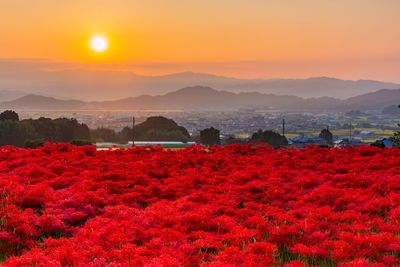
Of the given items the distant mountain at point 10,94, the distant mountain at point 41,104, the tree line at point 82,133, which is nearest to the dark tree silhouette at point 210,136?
the tree line at point 82,133

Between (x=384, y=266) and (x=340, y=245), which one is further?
(x=340, y=245)

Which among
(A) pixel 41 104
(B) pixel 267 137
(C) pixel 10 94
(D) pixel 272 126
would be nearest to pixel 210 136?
(B) pixel 267 137

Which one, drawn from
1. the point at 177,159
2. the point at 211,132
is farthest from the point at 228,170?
the point at 211,132

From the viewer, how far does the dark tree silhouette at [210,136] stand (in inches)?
1975

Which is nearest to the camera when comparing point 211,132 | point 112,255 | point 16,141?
point 112,255

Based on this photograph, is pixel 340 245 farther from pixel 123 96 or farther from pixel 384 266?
pixel 123 96

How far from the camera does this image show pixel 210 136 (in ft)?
166

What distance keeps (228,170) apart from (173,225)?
6.58 meters

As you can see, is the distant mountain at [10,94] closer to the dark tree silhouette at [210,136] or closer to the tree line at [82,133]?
the tree line at [82,133]

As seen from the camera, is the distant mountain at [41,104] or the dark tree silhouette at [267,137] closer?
the dark tree silhouette at [267,137]

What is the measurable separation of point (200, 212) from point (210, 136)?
41.1 metres

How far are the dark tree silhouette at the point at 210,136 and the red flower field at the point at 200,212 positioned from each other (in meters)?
33.1

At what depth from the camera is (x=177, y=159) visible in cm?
1700

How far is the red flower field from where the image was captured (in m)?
7.28
